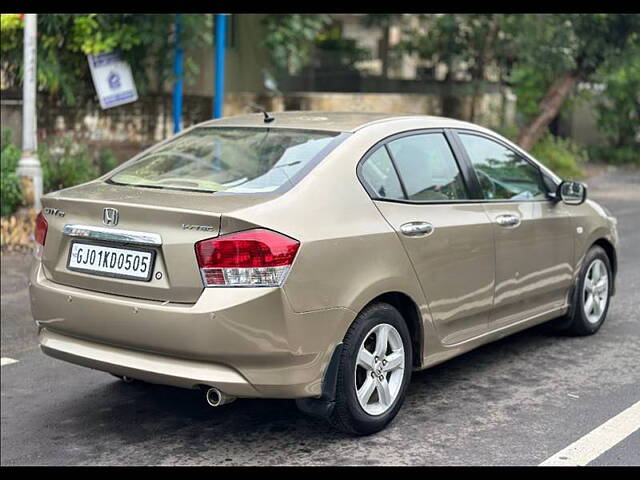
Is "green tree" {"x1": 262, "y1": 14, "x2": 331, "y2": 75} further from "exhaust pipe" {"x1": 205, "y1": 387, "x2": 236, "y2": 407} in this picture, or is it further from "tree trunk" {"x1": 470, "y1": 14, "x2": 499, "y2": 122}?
Result: "exhaust pipe" {"x1": 205, "y1": 387, "x2": 236, "y2": 407}

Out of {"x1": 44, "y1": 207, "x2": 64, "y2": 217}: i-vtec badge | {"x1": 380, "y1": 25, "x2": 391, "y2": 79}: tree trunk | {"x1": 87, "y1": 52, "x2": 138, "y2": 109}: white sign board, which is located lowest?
{"x1": 44, "y1": 207, "x2": 64, "y2": 217}: i-vtec badge

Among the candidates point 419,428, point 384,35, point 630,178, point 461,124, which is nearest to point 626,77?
point 630,178

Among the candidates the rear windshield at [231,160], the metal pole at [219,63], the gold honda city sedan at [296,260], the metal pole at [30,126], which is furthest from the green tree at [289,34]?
the rear windshield at [231,160]

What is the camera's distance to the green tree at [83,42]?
12.4 m

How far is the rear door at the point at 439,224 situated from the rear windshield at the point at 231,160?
35 cm

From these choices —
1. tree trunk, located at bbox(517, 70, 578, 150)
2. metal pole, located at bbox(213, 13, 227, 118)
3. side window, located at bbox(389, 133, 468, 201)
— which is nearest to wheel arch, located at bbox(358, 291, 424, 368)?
side window, located at bbox(389, 133, 468, 201)

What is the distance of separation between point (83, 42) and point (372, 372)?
880cm

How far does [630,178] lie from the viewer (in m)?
18.8

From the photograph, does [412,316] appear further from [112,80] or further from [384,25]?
[384,25]

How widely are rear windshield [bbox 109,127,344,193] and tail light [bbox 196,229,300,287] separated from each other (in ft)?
1.53

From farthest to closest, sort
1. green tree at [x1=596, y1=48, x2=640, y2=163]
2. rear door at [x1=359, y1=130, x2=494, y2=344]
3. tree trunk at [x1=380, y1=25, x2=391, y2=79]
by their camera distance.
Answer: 1. green tree at [x1=596, y1=48, x2=640, y2=163]
2. tree trunk at [x1=380, y1=25, x2=391, y2=79]
3. rear door at [x1=359, y1=130, x2=494, y2=344]

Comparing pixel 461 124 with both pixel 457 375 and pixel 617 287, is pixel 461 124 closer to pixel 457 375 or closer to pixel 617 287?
pixel 457 375

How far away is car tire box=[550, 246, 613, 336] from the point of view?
261 inches

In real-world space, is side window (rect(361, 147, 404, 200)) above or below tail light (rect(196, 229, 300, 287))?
above
